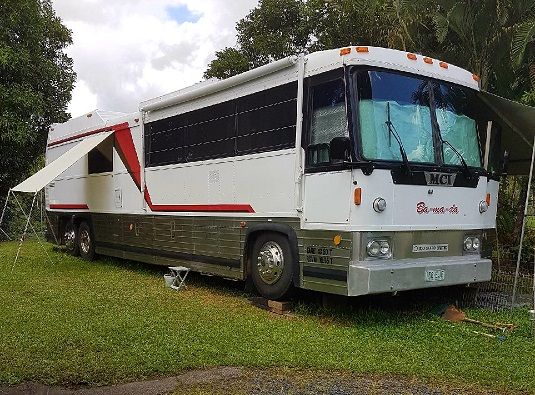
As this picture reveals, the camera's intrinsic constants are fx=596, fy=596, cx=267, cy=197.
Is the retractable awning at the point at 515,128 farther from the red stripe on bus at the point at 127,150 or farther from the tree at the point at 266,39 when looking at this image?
the tree at the point at 266,39

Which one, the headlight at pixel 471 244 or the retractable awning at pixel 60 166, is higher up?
the retractable awning at pixel 60 166

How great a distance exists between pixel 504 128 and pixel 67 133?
881cm

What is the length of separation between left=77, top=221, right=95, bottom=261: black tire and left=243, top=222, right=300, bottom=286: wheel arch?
509 centimetres

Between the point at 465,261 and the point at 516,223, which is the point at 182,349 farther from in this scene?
the point at 516,223

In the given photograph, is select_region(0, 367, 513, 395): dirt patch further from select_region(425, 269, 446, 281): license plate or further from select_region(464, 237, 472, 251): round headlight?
select_region(464, 237, 472, 251): round headlight

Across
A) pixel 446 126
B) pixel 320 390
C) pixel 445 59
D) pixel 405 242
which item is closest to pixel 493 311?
pixel 405 242

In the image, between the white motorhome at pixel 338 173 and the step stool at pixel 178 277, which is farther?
the step stool at pixel 178 277

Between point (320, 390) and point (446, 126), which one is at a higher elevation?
point (446, 126)

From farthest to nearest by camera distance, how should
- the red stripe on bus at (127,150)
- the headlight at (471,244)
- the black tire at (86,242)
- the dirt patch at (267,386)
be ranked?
1. the black tire at (86,242)
2. the red stripe on bus at (127,150)
3. the headlight at (471,244)
4. the dirt patch at (267,386)

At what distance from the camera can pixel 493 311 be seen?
688 cm

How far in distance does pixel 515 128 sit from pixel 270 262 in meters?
3.42

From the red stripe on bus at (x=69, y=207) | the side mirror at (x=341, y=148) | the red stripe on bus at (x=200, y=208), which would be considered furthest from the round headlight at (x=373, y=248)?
the red stripe on bus at (x=69, y=207)

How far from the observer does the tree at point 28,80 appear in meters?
15.6

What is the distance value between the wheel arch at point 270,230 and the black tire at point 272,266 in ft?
0.16
